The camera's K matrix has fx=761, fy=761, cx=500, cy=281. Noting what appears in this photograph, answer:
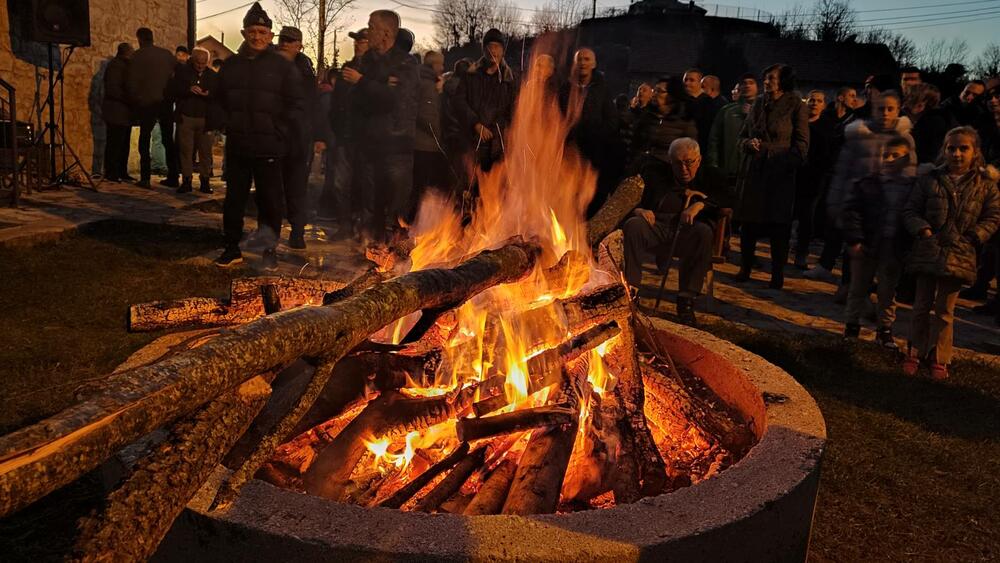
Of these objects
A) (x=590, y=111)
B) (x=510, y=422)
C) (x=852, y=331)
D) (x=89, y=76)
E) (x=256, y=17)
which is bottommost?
(x=852, y=331)

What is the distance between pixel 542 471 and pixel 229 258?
226 inches

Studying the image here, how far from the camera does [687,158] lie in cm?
718

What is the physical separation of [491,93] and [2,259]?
16.9ft

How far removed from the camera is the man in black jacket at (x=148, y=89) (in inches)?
535

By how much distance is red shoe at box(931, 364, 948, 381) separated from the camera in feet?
19.1

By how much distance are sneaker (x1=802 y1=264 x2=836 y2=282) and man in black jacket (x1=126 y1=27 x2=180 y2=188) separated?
11085 millimetres

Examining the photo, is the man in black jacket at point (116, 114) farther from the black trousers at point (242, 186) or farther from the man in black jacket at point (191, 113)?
the black trousers at point (242, 186)

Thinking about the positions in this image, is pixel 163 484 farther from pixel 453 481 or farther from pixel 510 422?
pixel 510 422

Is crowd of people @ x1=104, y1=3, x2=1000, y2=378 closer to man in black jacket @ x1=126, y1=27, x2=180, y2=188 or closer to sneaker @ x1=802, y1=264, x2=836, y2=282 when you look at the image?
sneaker @ x1=802, y1=264, x2=836, y2=282

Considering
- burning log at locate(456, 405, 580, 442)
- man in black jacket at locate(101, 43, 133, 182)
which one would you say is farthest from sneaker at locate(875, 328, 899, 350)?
man in black jacket at locate(101, 43, 133, 182)

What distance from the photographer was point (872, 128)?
691 centimetres

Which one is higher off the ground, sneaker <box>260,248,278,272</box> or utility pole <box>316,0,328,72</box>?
utility pole <box>316,0,328,72</box>

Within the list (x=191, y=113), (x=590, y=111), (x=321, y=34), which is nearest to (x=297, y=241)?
(x=590, y=111)

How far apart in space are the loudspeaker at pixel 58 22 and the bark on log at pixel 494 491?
1242 centimetres
